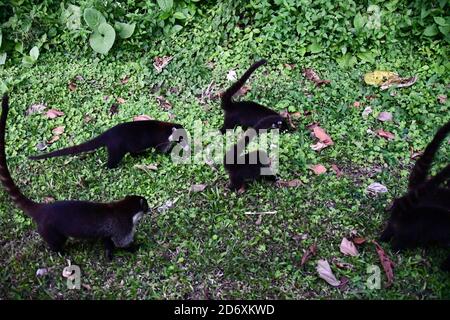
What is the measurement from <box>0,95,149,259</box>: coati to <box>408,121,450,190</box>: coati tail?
2.29 metres

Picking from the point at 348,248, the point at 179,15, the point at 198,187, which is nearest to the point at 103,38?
the point at 179,15

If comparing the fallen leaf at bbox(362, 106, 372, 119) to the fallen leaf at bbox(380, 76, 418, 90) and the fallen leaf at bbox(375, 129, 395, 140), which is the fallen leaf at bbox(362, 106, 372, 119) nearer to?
the fallen leaf at bbox(375, 129, 395, 140)

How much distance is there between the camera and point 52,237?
3941 millimetres

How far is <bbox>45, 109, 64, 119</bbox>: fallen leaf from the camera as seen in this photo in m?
5.66

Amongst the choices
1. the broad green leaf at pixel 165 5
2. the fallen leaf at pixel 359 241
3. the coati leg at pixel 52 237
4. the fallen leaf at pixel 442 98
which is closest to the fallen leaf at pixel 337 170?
the fallen leaf at pixel 359 241

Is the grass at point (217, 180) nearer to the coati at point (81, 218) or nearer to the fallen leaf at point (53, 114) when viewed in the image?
the fallen leaf at point (53, 114)

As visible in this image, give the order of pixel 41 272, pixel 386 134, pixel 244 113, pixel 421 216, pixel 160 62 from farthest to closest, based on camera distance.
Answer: pixel 160 62 → pixel 244 113 → pixel 386 134 → pixel 41 272 → pixel 421 216

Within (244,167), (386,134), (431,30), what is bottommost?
(244,167)

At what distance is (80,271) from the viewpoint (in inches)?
158

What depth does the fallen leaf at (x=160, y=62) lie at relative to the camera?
20.3ft

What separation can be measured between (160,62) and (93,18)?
39.6 inches

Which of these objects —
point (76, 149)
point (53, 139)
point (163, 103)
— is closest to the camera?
point (76, 149)

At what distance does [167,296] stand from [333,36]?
3838mm

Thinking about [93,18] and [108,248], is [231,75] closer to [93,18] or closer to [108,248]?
[93,18]
